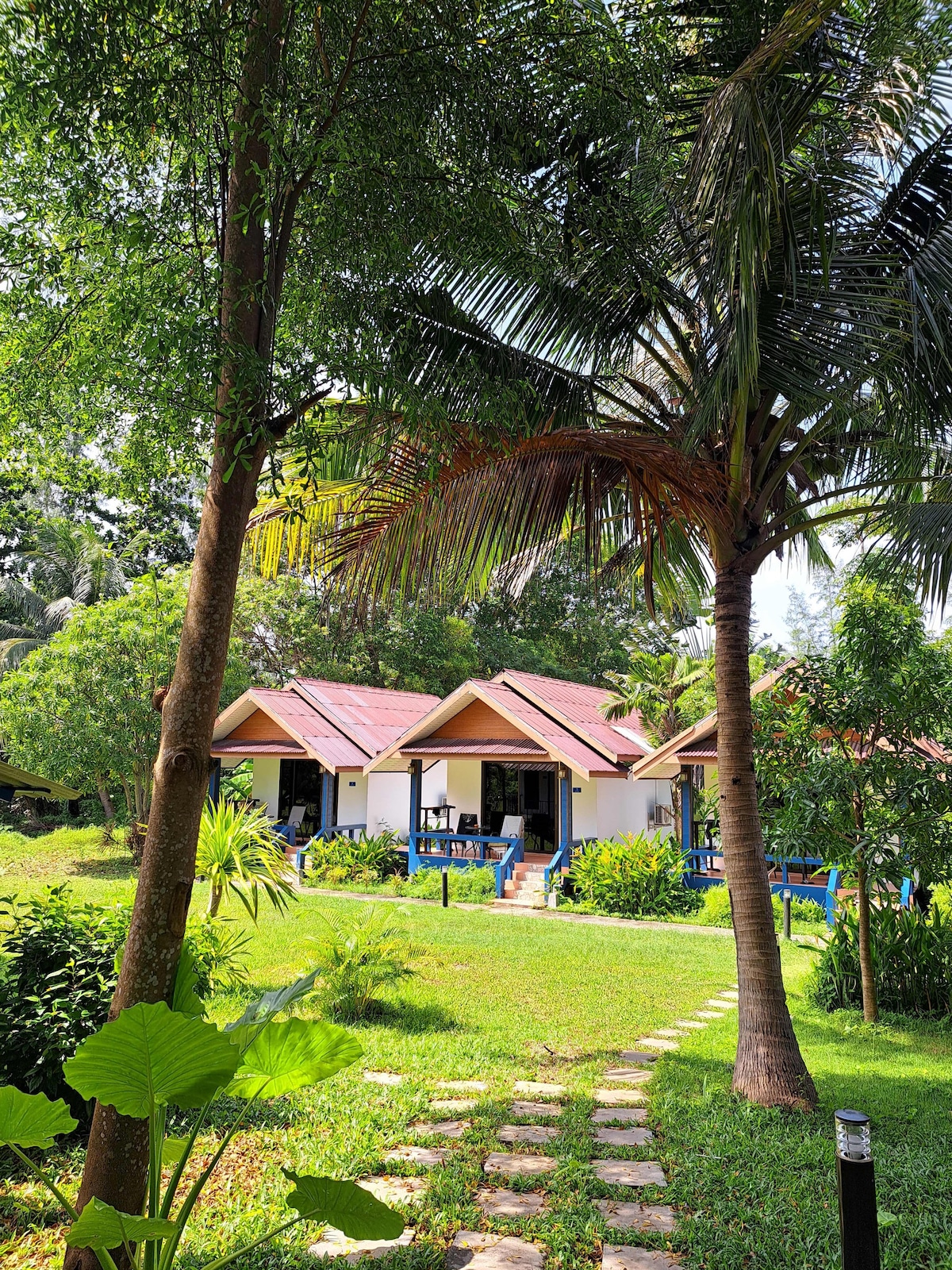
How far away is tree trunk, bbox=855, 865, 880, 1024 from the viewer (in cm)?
843

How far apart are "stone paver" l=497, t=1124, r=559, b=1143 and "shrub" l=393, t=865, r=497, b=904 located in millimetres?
11664

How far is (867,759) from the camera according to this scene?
27.0 feet

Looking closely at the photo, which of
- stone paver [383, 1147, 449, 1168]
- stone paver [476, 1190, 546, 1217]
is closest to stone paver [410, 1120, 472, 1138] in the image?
stone paver [383, 1147, 449, 1168]

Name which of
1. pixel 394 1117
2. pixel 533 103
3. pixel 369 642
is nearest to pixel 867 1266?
pixel 394 1117

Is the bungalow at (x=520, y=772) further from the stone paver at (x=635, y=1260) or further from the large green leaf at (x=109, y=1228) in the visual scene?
the large green leaf at (x=109, y=1228)

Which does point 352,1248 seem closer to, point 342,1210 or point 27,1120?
point 342,1210

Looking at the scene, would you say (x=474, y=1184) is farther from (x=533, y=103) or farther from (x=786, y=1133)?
(x=533, y=103)

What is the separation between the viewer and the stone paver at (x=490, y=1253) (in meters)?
3.69

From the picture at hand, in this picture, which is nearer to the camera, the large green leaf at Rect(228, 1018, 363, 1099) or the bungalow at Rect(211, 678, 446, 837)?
the large green leaf at Rect(228, 1018, 363, 1099)

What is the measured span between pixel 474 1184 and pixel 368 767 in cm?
1522

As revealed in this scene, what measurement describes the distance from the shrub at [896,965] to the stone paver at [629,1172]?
519 cm

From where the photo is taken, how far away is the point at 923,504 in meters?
6.12

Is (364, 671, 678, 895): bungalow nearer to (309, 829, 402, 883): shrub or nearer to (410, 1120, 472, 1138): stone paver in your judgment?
(309, 829, 402, 883): shrub

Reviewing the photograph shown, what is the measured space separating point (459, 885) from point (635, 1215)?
1353 cm
